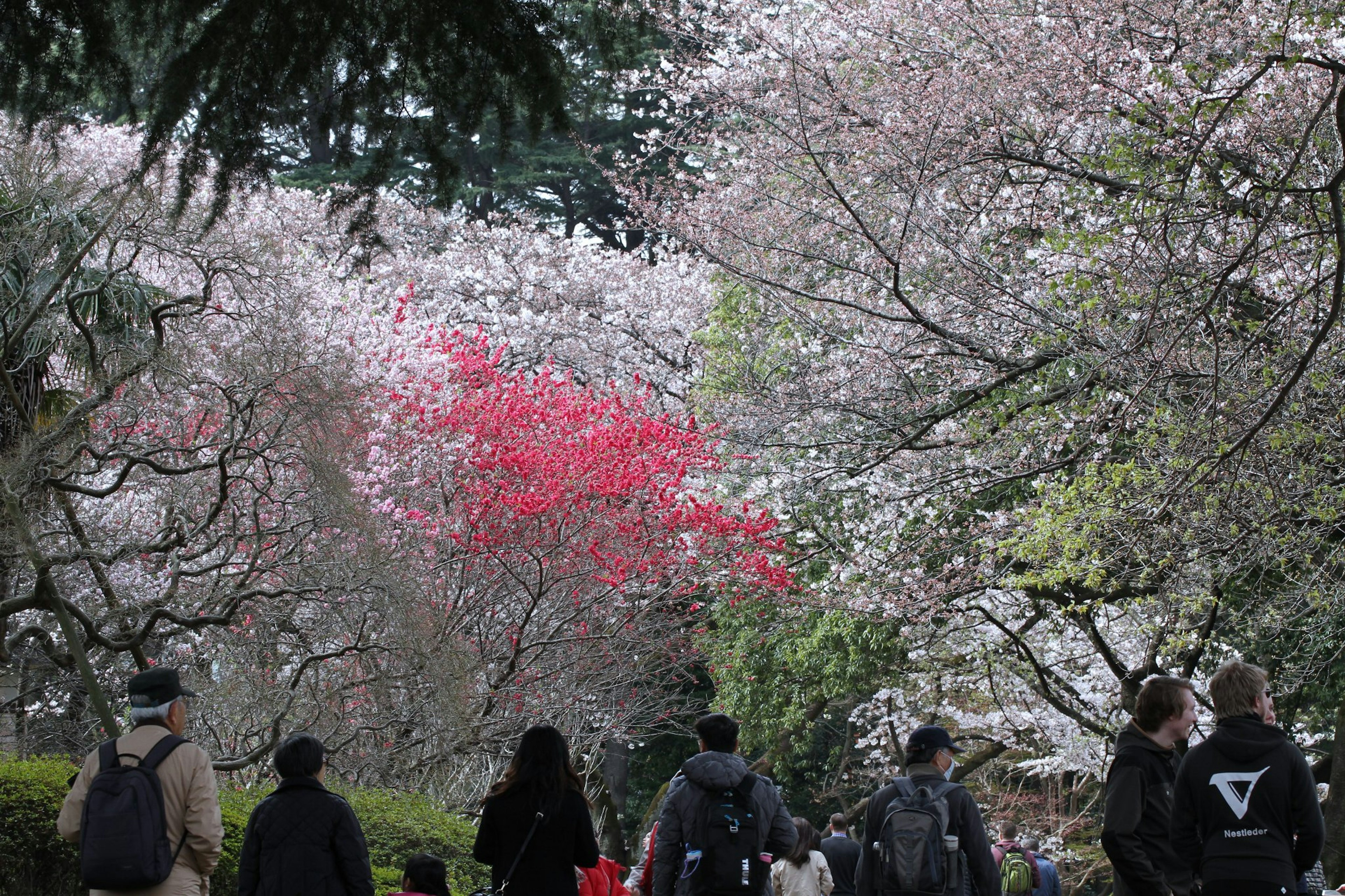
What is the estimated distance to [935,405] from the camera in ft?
36.9

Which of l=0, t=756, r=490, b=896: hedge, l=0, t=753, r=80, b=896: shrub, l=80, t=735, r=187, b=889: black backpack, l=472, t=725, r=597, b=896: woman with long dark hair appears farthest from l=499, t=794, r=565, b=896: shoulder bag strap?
l=0, t=753, r=80, b=896: shrub

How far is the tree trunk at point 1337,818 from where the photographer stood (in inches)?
370

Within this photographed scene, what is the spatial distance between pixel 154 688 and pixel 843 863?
236 inches

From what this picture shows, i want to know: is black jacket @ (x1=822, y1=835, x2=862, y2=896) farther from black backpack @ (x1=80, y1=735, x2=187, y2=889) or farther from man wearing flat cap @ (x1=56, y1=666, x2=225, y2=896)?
black backpack @ (x1=80, y1=735, x2=187, y2=889)

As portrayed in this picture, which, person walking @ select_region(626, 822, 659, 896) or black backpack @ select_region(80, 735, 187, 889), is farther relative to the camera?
person walking @ select_region(626, 822, 659, 896)

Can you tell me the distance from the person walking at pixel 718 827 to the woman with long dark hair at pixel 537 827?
0.54 metres

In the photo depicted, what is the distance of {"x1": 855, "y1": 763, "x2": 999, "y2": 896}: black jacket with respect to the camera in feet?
15.1

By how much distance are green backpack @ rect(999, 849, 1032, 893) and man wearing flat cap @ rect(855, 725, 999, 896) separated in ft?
21.1

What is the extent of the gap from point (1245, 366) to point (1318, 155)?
4.31 ft

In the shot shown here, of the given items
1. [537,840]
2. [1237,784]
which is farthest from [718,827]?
[1237,784]

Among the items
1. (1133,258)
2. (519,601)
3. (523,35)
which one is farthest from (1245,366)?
(519,601)

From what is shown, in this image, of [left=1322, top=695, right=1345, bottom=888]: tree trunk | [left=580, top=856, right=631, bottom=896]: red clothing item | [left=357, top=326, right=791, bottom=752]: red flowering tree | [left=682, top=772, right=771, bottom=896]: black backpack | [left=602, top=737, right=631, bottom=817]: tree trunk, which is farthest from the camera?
[left=602, top=737, right=631, bottom=817]: tree trunk

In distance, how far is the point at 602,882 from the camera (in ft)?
17.0

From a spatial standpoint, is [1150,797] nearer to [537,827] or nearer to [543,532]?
[537,827]
